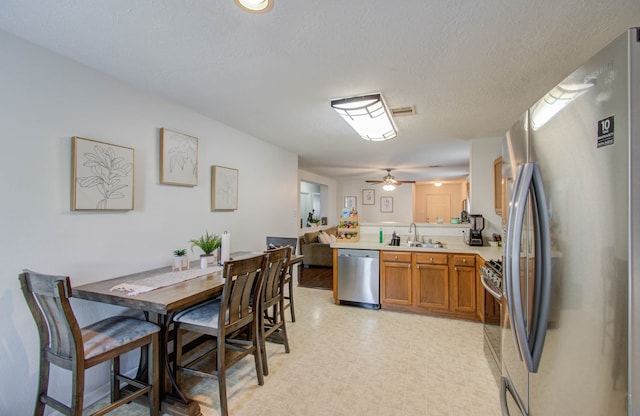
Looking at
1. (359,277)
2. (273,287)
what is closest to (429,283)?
(359,277)

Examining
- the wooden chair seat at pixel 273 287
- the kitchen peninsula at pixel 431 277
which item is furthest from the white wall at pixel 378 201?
the wooden chair seat at pixel 273 287

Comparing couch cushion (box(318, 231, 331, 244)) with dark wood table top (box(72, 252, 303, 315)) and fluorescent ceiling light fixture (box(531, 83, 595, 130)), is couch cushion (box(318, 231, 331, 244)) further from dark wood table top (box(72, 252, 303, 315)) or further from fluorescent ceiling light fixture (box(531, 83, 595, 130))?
fluorescent ceiling light fixture (box(531, 83, 595, 130))

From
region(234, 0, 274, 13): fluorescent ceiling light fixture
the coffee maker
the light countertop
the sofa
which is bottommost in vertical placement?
A: the sofa

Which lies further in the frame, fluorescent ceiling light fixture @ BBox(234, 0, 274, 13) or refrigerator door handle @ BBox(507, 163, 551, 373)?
fluorescent ceiling light fixture @ BBox(234, 0, 274, 13)

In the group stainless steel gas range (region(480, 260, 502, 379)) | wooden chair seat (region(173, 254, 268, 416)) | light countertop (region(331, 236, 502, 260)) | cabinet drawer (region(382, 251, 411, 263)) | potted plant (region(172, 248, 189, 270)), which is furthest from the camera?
cabinet drawer (region(382, 251, 411, 263))

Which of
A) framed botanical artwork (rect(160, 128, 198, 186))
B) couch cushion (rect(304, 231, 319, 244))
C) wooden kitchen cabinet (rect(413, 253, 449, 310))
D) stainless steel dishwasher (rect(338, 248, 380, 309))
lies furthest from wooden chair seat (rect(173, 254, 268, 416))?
couch cushion (rect(304, 231, 319, 244))

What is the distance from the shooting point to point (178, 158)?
2.67 metres

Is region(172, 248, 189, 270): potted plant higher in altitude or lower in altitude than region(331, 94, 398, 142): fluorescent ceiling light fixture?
lower

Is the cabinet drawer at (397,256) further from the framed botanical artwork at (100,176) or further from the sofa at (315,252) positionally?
the framed botanical artwork at (100,176)

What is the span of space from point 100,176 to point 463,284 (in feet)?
12.5

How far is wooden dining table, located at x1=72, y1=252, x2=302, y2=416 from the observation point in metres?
1.60

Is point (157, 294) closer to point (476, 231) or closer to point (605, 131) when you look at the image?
point (605, 131)

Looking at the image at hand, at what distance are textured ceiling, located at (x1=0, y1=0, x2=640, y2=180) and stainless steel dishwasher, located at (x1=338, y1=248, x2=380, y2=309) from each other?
1.99m

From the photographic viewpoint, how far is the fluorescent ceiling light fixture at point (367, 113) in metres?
2.44
